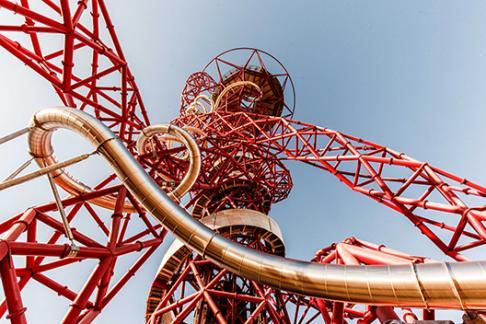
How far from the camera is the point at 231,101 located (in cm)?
2284

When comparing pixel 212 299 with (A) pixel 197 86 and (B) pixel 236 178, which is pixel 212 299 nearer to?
(B) pixel 236 178

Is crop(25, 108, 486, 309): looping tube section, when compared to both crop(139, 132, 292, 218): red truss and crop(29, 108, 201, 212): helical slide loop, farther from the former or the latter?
crop(139, 132, 292, 218): red truss

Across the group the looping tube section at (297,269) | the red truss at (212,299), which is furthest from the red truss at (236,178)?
the looping tube section at (297,269)

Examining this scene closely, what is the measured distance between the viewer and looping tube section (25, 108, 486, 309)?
12.5 feet

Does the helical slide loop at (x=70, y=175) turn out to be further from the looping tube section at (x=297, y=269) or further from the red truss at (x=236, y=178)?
the red truss at (x=236, y=178)

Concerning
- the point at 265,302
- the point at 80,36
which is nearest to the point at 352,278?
the point at 265,302

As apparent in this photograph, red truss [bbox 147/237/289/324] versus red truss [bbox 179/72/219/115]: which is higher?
red truss [bbox 179/72/219/115]

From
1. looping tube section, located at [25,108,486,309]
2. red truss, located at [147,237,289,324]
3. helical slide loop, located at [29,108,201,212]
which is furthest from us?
red truss, located at [147,237,289,324]

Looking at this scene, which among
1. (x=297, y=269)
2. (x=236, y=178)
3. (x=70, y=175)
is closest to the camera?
(x=297, y=269)

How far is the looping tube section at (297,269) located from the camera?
3816 millimetres

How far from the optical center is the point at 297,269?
16.3 feet

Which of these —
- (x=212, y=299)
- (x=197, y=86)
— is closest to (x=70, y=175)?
(x=212, y=299)

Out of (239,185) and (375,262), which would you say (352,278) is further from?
(239,185)

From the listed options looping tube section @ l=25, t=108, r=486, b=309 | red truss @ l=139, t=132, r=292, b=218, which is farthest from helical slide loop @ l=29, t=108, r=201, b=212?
red truss @ l=139, t=132, r=292, b=218
